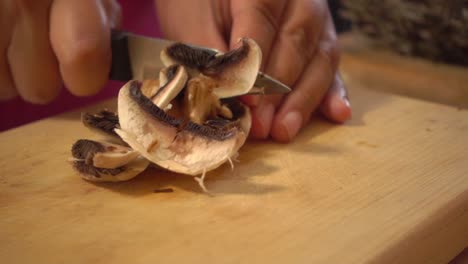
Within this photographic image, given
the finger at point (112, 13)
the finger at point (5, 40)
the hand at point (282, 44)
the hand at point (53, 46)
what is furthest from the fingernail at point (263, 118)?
the finger at point (5, 40)

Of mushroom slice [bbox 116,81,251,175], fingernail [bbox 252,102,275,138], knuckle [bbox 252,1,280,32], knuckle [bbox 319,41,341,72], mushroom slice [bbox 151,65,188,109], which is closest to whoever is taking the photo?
mushroom slice [bbox 116,81,251,175]

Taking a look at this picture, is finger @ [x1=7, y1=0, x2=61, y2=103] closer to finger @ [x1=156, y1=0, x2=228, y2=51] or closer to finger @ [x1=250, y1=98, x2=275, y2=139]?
finger @ [x1=156, y1=0, x2=228, y2=51]

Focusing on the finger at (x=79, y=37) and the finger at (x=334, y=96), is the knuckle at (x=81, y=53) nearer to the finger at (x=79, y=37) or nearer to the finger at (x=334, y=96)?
the finger at (x=79, y=37)

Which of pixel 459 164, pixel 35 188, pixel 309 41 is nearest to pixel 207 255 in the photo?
pixel 35 188

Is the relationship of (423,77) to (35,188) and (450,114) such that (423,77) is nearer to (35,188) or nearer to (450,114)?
(450,114)

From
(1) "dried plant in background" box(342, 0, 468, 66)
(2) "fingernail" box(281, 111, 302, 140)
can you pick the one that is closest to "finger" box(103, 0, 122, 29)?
(2) "fingernail" box(281, 111, 302, 140)

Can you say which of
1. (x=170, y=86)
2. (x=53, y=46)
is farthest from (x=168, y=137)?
(x=53, y=46)
